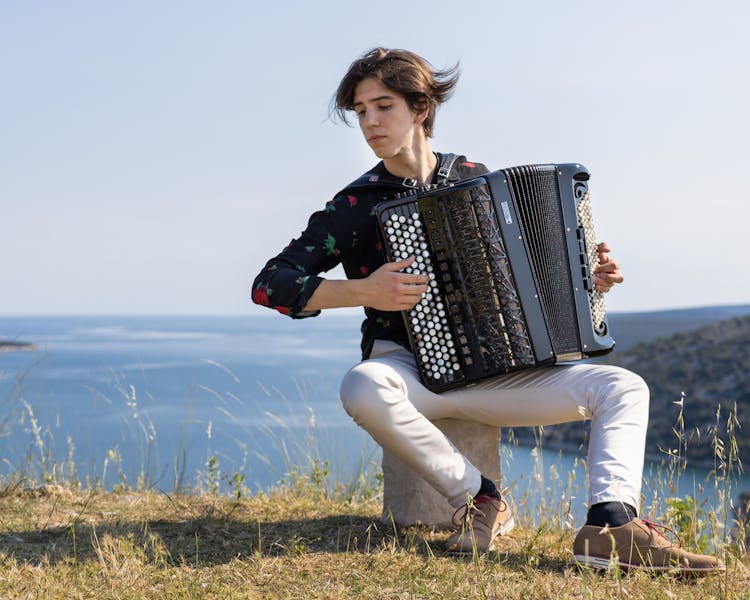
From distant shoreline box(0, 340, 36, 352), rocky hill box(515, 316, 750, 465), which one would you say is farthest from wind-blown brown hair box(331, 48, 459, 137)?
rocky hill box(515, 316, 750, 465)

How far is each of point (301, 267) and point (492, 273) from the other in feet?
2.63

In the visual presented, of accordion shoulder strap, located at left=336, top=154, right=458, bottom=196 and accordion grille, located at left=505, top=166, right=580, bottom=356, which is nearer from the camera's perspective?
accordion grille, located at left=505, top=166, right=580, bottom=356

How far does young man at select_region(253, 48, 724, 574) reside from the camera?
3096 millimetres

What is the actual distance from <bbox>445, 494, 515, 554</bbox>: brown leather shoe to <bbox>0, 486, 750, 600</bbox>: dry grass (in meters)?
0.06

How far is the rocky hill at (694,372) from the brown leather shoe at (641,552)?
40693mm

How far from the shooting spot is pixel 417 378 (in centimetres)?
344

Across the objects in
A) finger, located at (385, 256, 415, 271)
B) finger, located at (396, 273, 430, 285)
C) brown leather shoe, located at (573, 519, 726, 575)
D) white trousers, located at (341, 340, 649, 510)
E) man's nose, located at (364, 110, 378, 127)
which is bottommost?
brown leather shoe, located at (573, 519, 726, 575)

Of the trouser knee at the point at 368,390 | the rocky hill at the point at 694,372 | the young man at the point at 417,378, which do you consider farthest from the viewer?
the rocky hill at the point at 694,372

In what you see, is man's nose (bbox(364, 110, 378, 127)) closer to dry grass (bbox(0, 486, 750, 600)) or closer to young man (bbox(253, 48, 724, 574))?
young man (bbox(253, 48, 724, 574))

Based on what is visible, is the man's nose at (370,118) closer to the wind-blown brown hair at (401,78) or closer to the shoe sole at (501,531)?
the wind-blown brown hair at (401,78)

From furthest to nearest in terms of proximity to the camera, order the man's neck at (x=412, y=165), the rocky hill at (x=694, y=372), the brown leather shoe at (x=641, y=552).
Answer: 1. the rocky hill at (x=694, y=372)
2. the man's neck at (x=412, y=165)
3. the brown leather shoe at (x=641, y=552)

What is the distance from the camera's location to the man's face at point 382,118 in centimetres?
376

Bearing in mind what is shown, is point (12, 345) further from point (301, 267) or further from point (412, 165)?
point (412, 165)

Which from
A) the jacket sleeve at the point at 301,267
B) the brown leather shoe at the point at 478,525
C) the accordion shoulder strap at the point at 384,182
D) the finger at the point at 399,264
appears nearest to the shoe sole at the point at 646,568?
the brown leather shoe at the point at 478,525
